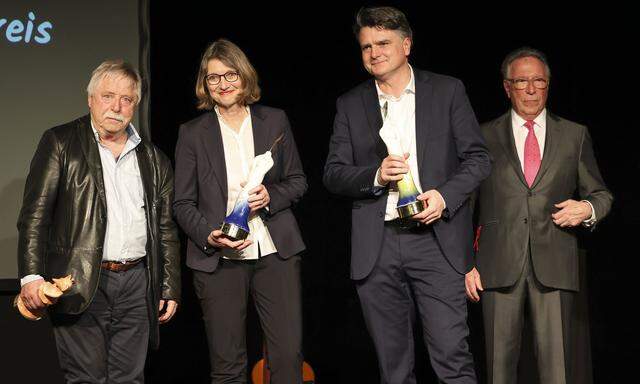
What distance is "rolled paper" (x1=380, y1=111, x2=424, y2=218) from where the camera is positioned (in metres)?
3.23

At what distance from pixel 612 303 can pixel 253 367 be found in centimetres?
193

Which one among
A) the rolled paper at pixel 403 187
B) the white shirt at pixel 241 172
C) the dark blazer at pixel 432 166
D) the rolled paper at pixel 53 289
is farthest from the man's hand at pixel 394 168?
the rolled paper at pixel 53 289

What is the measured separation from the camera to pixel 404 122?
3.49 meters

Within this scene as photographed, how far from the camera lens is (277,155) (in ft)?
12.0

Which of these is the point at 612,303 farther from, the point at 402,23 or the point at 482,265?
the point at 402,23

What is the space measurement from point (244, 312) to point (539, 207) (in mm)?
1329

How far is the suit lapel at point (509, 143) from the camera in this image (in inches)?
153

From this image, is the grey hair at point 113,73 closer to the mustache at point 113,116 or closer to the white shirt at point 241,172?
the mustache at point 113,116

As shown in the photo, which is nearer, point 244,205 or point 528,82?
point 244,205

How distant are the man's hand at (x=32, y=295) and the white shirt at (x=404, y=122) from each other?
1.28 metres

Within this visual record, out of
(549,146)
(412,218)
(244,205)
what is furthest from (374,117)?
(549,146)

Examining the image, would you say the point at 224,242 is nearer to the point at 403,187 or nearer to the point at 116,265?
the point at 116,265

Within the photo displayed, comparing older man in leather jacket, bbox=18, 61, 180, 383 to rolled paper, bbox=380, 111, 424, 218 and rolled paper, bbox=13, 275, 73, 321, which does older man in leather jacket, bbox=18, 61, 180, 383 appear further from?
rolled paper, bbox=380, 111, 424, 218

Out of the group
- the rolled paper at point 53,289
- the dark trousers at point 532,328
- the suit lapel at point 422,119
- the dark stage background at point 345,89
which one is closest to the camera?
the rolled paper at point 53,289
